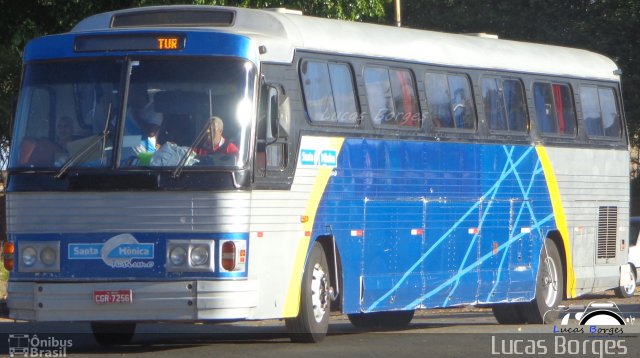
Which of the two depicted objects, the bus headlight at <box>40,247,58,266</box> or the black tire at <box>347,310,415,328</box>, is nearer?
the bus headlight at <box>40,247,58,266</box>

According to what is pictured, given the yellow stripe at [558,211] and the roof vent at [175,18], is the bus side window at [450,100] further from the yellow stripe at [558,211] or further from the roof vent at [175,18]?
the roof vent at [175,18]

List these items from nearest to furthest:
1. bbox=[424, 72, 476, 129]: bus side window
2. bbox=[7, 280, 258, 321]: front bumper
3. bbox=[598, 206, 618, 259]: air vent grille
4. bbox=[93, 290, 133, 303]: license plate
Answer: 1. bbox=[7, 280, 258, 321]: front bumper
2. bbox=[93, 290, 133, 303]: license plate
3. bbox=[424, 72, 476, 129]: bus side window
4. bbox=[598, 206, 618, 259]: air vent grille

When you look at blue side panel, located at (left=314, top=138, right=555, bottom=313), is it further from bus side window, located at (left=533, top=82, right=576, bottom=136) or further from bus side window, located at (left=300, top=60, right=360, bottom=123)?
bus side window, located at (left=533, top=82, right=576, bottom=136)

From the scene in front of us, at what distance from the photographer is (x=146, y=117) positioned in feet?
41.2

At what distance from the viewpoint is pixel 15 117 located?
A: 516 inches

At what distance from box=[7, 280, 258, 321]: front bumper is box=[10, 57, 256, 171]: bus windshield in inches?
44.3

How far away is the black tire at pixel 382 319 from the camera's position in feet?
58.3

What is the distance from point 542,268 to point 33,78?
817 cm

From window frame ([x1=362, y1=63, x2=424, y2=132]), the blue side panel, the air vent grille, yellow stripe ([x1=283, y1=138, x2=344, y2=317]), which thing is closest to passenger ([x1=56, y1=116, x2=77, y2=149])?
yellow stripe ([x1=283, y1=138, x2=344, y2=317])

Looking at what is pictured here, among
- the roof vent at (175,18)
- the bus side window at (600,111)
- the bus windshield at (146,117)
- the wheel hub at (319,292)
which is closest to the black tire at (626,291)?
the bus side window at (600,111)

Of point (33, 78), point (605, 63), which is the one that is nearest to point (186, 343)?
point (33, 78)

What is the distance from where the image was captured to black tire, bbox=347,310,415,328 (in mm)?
17766

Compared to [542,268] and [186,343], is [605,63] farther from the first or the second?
[186,343]
